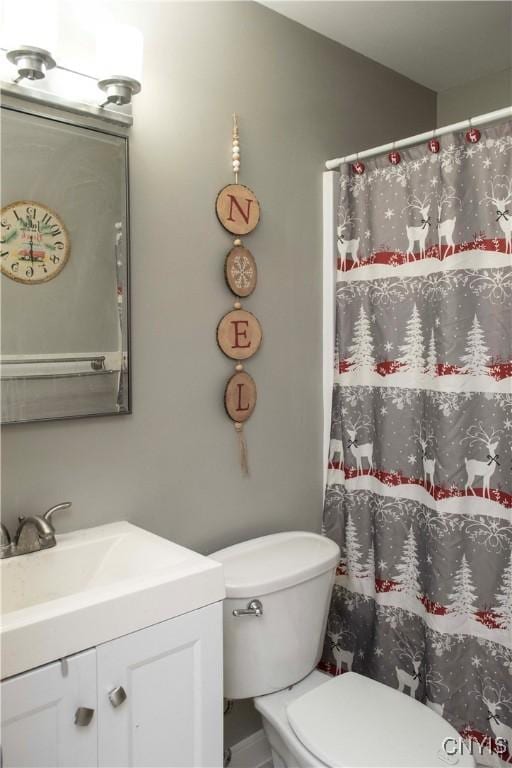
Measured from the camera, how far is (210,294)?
1893 millimetres

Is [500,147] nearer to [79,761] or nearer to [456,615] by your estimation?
[456,615]

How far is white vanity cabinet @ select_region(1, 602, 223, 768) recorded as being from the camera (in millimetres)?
1103

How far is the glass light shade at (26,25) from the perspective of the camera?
1.38 metres

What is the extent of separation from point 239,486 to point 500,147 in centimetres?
129

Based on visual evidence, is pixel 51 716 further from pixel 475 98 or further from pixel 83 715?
pixel 475 98

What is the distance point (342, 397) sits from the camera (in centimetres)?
219

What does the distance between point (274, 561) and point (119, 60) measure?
142 centimetres

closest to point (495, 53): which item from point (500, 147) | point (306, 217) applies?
point (500, 147)

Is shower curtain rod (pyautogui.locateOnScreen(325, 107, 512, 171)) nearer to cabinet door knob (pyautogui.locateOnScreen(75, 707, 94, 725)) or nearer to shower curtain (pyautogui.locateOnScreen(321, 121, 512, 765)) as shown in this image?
shower curtain (pyautogui.locateOnScreen(321, 121, 512, 765))

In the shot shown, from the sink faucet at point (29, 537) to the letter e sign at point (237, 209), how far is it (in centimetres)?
103

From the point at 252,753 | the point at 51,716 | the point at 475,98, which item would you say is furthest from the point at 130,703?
the point at 475,98

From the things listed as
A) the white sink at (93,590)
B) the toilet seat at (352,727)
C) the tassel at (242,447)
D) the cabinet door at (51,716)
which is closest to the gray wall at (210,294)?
the tassel at (242,447)

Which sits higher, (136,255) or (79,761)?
(136,255)

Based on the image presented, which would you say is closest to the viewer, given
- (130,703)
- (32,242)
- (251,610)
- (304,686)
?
(130,703)
